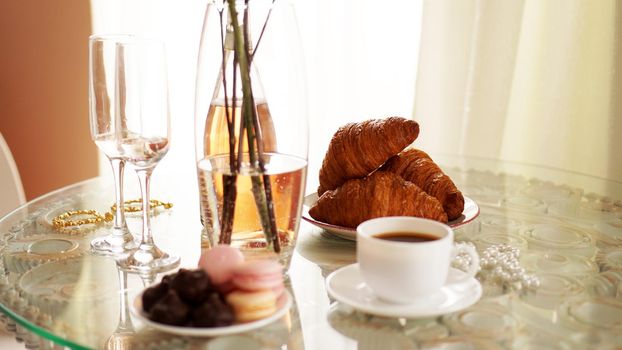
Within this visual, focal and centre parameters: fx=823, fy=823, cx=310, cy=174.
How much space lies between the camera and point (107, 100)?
1.04 meters

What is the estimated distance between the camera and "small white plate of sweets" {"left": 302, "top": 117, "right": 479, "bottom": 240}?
1.09 metres

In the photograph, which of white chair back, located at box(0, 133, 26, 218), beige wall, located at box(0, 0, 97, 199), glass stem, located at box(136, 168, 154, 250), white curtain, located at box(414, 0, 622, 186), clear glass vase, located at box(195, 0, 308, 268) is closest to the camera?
clear glass vase, located at box(195, 0, 308, 268)

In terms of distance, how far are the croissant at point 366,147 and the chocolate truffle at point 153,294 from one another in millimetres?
406

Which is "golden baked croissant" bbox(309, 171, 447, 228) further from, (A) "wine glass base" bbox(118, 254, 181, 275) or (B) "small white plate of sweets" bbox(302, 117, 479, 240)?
(A) "wine glass base" bbox(118, 254, 181, 275)

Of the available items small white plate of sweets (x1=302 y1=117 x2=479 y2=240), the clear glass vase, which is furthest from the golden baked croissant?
the clear glass vase

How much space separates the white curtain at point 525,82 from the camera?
172cm

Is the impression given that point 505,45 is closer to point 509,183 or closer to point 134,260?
point 509,183

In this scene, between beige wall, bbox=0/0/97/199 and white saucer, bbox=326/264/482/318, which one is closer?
white saucer, bbox=326/264/482/318

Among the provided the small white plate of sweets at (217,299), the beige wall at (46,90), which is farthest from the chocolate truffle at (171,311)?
the beige wall at (46,90)

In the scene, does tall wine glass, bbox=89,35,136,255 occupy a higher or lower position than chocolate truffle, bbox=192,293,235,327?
higher

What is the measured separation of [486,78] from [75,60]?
109cm

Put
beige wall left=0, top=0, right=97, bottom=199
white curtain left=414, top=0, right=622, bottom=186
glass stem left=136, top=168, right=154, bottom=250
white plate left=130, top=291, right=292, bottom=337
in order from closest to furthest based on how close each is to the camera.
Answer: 1. white plate left=130, top=291, right=292, bottom=337
2. glass stem left=136, top=168, right=154, bottom=250
3. white curtain left=414, top=0, right=622, bottom=186
4. beige wall left=0, top=0, right=97, bottom=199

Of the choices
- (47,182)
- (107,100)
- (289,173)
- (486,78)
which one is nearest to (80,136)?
(47,182)

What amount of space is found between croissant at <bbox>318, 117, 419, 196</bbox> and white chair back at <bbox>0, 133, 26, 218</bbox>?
0.72m
